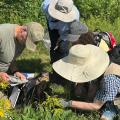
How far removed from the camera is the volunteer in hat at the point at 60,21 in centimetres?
708

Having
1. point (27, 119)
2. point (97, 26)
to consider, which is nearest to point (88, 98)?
point (27, 119)

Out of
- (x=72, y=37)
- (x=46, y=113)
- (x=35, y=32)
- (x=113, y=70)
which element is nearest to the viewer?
(x=46, y=113)

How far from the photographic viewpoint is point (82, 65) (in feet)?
19.7

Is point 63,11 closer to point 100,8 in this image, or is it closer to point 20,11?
point 20,11

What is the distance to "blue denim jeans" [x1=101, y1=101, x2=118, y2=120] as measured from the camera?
20.4 feet

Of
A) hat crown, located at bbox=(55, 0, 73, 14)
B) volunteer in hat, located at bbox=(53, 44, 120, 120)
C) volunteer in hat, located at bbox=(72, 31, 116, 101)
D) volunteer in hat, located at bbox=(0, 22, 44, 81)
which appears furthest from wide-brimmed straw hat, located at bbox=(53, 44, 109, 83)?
hat crown, located at bbox=(55, 0, 73, 14)

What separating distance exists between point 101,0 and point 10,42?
365 centimetres

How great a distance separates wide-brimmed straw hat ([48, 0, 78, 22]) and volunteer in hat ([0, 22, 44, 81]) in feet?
1.66

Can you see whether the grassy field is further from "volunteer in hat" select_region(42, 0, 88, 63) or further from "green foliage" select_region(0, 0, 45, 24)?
"green foliage" select_region(0, 0, 45, 24)

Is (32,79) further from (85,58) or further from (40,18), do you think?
(40,18)

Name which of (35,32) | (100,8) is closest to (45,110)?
(35,32)

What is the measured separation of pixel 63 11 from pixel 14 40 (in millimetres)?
849

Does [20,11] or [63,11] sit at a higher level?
[63,11]

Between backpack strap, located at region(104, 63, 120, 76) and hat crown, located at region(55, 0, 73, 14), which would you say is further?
hat crown, located at region(55, 0, 73, 14)
